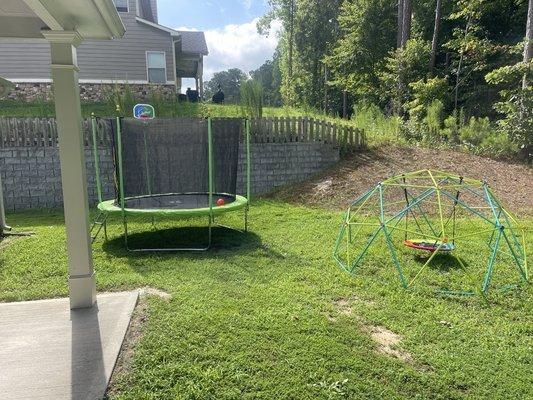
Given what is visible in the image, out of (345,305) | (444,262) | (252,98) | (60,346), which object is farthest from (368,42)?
(60,346)

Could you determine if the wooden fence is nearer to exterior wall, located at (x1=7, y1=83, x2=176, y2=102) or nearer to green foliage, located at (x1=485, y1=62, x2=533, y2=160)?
green foliage, located at (x1=485, y1=62, x2=533, y2=160)

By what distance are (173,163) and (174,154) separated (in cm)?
15

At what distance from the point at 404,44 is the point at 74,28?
17182mm

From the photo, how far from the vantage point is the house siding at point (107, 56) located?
53.8 feet

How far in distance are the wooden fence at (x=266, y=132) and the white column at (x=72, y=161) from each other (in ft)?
20.7

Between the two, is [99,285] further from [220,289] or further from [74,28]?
[74,28]

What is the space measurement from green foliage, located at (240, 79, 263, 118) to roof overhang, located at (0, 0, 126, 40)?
783cm

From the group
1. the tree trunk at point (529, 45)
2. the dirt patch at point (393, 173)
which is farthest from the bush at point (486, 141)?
the tree trunk at point (529, 45)

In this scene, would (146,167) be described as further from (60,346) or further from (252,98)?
(252,98)

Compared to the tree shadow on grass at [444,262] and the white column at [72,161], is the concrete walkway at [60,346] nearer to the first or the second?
the white column at [72,161]

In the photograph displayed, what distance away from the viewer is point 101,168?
9859 millimetres

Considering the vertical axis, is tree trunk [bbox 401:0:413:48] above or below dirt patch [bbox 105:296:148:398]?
above

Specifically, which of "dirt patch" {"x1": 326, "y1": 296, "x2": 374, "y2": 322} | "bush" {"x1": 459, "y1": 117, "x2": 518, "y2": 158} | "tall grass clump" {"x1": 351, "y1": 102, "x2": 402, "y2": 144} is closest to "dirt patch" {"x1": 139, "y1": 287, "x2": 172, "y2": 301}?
"dirt patch" {"x1": 326, "y1": 296, "x2": 374, "y2": 322}

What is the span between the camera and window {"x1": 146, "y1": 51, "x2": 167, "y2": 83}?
17422 mm
